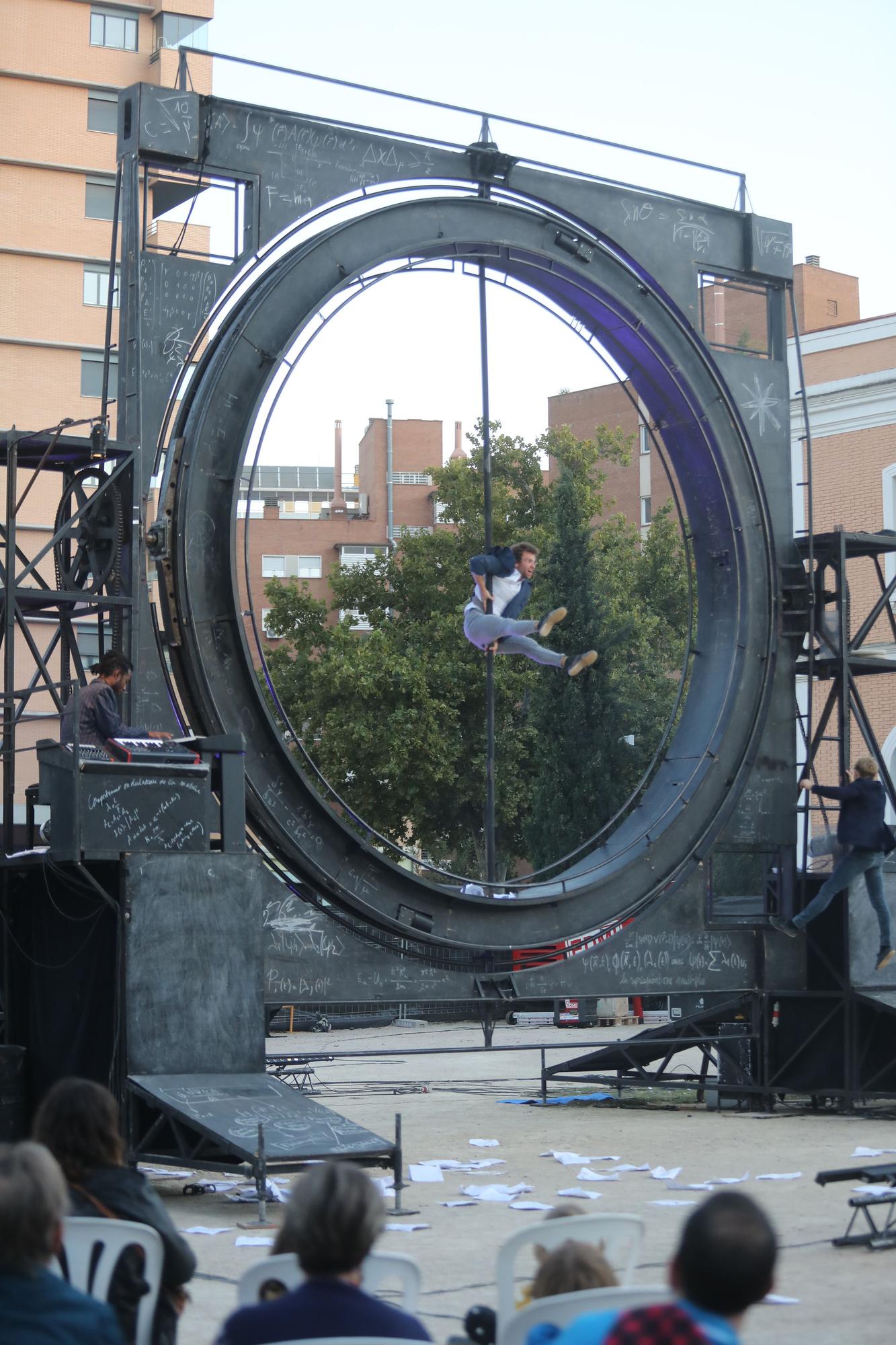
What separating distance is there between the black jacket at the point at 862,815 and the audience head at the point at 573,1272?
11.3m

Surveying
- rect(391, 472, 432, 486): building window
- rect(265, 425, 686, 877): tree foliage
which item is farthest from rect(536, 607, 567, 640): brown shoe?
rect(391, 472, 432, 486): building window

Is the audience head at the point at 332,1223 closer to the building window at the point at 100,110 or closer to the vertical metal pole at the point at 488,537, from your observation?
the vertical metal pole at the point at 488,537

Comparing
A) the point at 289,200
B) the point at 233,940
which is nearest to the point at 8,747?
the point at 233,940

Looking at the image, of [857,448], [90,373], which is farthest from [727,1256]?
[90,373]

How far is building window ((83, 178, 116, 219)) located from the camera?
45.5m

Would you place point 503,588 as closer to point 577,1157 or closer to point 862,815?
point 862,815

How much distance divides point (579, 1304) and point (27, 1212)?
1.27 meters

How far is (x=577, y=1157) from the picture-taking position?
1237 cm

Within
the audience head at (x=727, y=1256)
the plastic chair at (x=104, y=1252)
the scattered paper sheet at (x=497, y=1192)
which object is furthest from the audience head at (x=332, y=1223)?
the scattered paper sheet at (x=497, y=1192)

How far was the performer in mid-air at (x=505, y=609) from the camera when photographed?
1422cm

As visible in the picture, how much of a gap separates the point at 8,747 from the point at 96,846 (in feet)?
4.53

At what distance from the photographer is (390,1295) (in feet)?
26.7

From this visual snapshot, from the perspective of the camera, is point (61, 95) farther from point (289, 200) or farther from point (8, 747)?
point (8, 747)

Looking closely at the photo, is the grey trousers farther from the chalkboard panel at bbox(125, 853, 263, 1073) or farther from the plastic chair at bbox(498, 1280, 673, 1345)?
the plastic chair at bbox(498, 1280, 673, 1345)
